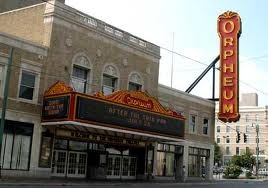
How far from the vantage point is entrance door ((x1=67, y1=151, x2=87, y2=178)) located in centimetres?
3569

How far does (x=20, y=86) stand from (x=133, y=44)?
12521 millimetres

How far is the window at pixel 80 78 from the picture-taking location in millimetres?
35906

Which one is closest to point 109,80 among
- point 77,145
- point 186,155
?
point 77,145

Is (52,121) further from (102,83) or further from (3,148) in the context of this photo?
(102,83)

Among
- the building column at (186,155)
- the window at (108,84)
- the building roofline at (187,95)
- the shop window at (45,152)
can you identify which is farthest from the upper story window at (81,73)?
the building column at (186,155)

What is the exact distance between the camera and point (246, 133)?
136 metres

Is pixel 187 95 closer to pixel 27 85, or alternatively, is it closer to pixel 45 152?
pixel 45 152

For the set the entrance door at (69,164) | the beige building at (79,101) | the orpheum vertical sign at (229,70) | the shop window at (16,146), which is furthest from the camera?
the orpheum vertical sign at (229,70)

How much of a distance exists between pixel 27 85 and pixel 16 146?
4280mm

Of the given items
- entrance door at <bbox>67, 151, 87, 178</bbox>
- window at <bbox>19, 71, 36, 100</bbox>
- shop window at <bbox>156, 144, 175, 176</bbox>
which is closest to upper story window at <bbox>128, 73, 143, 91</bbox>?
shop window at <bbox>156, 144, 175, 176</bbox>

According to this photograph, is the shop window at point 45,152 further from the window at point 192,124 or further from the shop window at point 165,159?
the window at point 192,124

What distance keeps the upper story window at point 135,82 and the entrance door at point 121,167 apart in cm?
623

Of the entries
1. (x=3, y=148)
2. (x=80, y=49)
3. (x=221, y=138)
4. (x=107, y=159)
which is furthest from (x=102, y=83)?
(x=221, y=138)

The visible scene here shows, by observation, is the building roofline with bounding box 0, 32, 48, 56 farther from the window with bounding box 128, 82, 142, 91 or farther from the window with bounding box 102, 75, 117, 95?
the window with bounding box 128, 82, 142, 91
